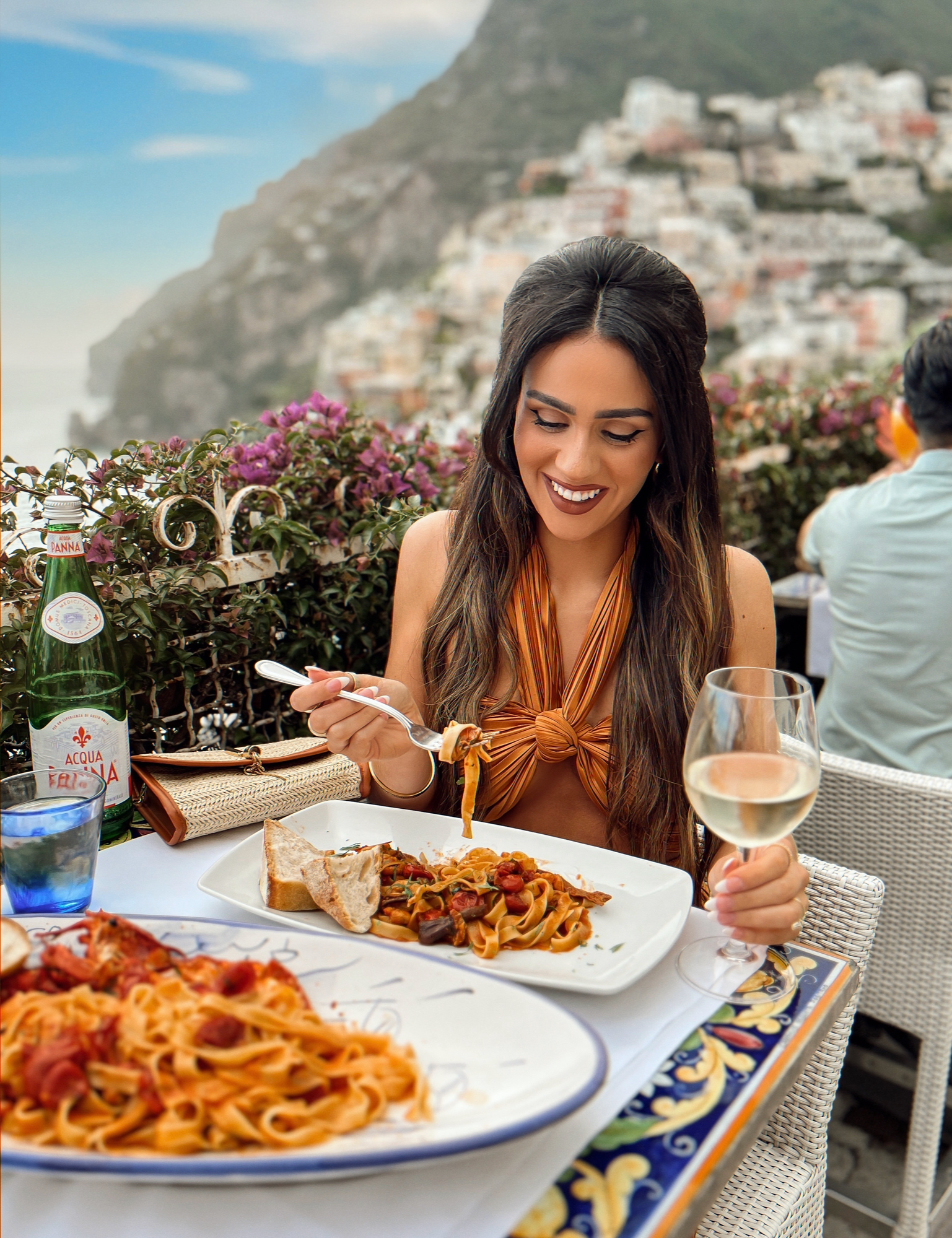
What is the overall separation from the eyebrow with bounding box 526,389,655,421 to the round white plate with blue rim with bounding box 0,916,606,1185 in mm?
845

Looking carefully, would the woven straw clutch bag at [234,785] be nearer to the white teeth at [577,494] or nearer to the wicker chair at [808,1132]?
the white teeth at [577,494]

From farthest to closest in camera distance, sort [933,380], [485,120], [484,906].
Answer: [485,120] < [933,380] < [484,906]

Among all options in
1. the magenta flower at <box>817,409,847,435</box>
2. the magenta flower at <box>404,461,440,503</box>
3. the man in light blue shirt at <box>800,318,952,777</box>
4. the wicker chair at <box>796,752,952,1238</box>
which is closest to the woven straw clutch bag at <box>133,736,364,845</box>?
the magenta flower at <box>404,461,440,503</box>

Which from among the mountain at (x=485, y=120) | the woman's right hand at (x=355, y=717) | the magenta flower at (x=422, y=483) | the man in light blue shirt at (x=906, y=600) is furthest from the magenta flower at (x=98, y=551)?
the mountain at (x=485, y=120)

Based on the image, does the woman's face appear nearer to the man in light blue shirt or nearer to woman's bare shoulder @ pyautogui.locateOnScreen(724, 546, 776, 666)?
woman's bare shoulder @ pyautogui.locateOnScreen(724, 546, 776, 666)

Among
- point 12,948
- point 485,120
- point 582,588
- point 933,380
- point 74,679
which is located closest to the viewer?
point 12,948

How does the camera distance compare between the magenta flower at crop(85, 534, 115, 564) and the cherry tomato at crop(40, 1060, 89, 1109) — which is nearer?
the cherry tomato at crop(40, 1060, 89, 1109)

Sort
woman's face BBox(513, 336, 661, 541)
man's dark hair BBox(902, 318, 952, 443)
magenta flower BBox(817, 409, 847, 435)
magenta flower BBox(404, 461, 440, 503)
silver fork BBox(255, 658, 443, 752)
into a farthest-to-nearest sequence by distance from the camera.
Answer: magenta flower BBox(817, 409, 847, 435), man's dark hair BBox(902, 318, 952, 443), magenta flower BBox(404, 461, 440, 503), woman's face BBox(513, 336, 661, 541), silver fork BBox(255, 658, 443, 752)

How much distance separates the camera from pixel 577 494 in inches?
57.5

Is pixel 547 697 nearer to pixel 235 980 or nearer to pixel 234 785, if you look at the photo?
pixel 234 785

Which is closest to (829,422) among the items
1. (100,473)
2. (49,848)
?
(100,473)

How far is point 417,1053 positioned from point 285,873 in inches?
12.5

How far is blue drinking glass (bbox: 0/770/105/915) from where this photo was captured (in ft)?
3.17

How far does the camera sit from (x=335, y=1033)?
2.43ft
